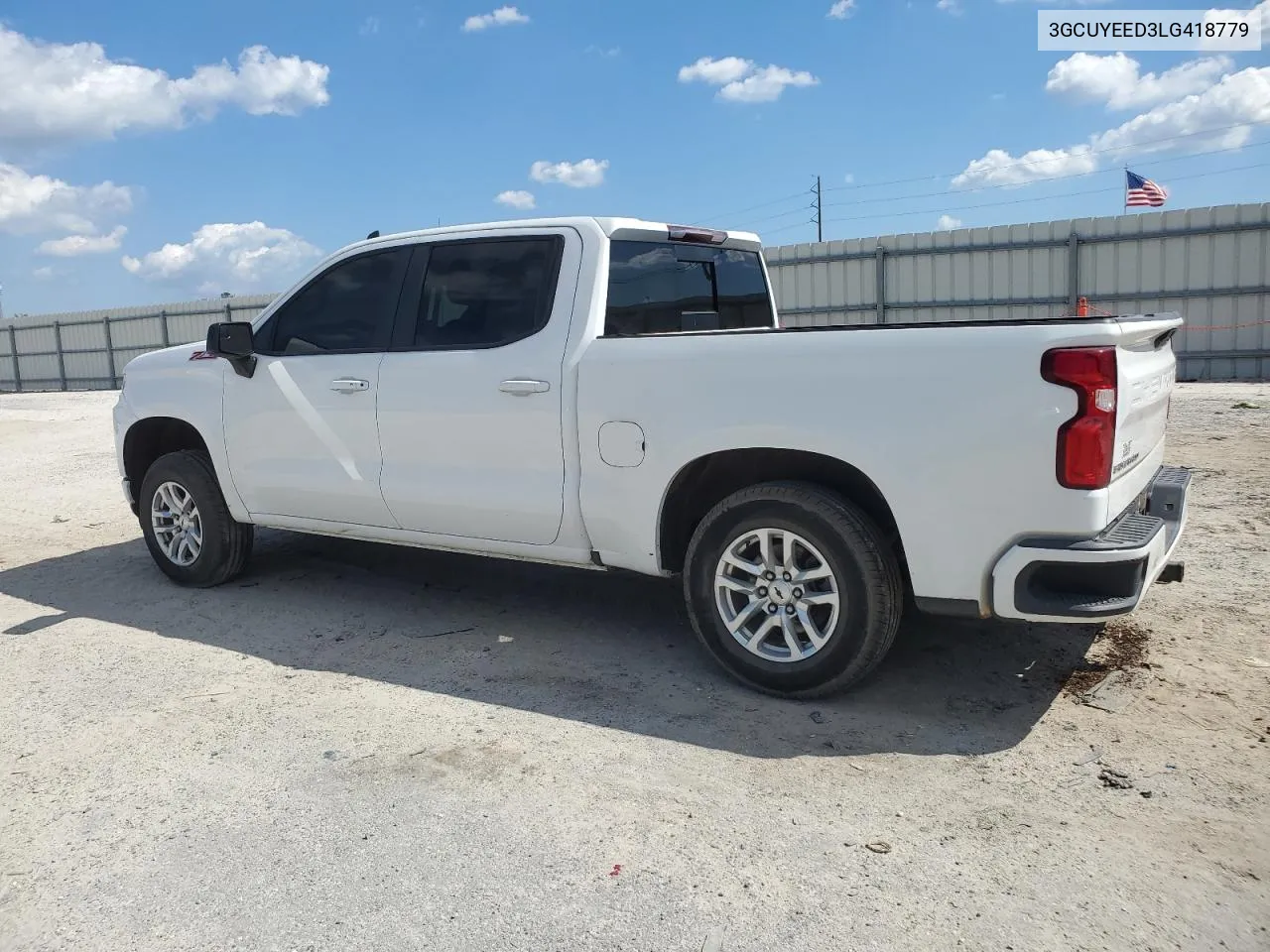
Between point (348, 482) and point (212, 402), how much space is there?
1.18 m

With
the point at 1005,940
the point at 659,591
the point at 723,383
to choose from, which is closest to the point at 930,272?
the point at 659,591

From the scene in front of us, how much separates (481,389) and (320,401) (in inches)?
44.0

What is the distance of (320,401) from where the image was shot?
5.31 m

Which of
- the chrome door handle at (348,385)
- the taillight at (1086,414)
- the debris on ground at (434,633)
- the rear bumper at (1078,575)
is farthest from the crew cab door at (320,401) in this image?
the taillight at (1086,414)

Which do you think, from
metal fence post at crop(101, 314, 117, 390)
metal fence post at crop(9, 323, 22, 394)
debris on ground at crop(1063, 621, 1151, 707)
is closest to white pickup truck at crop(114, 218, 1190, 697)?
debris on ground at crop(1063, 621, 1151, 707)

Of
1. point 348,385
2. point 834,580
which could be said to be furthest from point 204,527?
point 834,580

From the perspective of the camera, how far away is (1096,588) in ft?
11.3

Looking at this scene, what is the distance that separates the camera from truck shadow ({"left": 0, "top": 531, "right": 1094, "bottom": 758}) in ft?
12.7

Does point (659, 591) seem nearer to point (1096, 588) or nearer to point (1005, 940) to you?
point (1096, 588)

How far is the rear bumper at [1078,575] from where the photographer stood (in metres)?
3.40

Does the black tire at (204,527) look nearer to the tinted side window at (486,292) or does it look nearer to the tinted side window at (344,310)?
the tinted side window at (344,310)

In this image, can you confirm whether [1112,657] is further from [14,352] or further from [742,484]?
[14,352]

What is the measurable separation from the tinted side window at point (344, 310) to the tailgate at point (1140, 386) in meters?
3.37

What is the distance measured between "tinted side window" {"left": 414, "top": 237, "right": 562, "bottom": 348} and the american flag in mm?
18707
